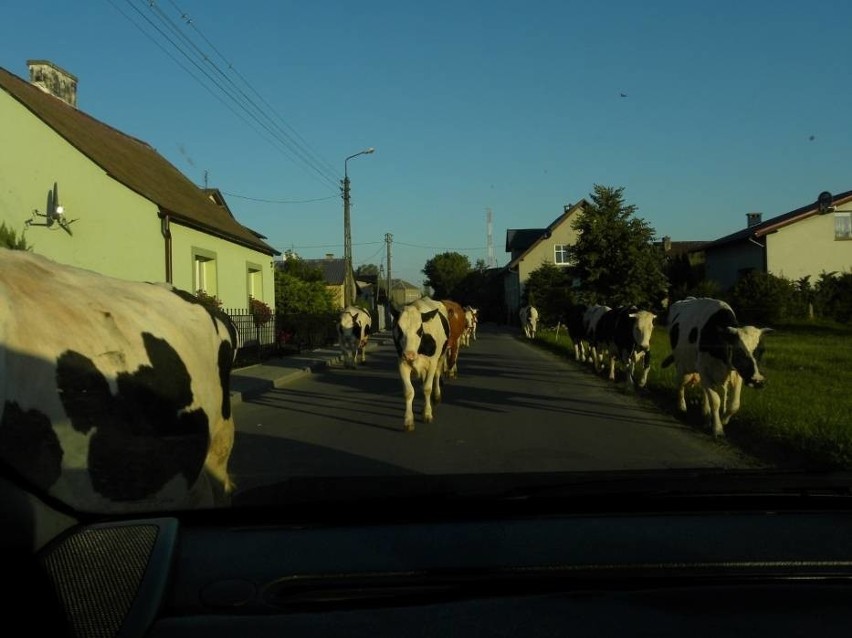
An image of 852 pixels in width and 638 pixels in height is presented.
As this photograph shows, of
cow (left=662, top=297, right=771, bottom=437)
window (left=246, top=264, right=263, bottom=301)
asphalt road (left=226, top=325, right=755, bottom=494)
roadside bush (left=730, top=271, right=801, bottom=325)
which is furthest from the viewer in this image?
roadside bush (left=730, top=271, right=801, bottom=325)

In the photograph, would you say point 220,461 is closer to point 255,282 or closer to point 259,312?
point 259,312

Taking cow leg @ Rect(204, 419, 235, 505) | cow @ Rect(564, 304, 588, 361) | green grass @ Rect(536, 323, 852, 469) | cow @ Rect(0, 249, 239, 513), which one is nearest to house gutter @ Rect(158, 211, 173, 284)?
cow @ Rect(564, 304, 588, 361)

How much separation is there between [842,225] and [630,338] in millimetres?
30703

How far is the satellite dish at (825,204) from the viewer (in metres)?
39.5

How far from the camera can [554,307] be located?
136 feet

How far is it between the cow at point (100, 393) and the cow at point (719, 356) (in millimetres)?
7146

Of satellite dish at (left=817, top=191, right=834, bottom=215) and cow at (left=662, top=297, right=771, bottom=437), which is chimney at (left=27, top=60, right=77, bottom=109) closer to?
cow at (left=662, top=297, right=771, bottom=437)

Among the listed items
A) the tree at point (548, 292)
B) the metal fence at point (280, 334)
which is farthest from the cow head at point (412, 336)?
the tree at point (548, 292)

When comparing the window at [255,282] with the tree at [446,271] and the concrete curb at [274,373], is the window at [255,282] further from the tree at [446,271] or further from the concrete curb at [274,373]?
the tree at [446,271]

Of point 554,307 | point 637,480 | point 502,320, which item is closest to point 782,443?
point 637,480

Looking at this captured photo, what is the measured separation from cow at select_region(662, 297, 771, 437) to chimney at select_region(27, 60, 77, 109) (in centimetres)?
2219

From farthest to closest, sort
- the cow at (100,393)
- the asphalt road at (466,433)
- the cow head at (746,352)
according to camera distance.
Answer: the cow head at (746,352) < the asphalt road at (466,433) < the cow at (100,393)

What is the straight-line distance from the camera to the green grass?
8.12 m

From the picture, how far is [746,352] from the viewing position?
31.8ft
